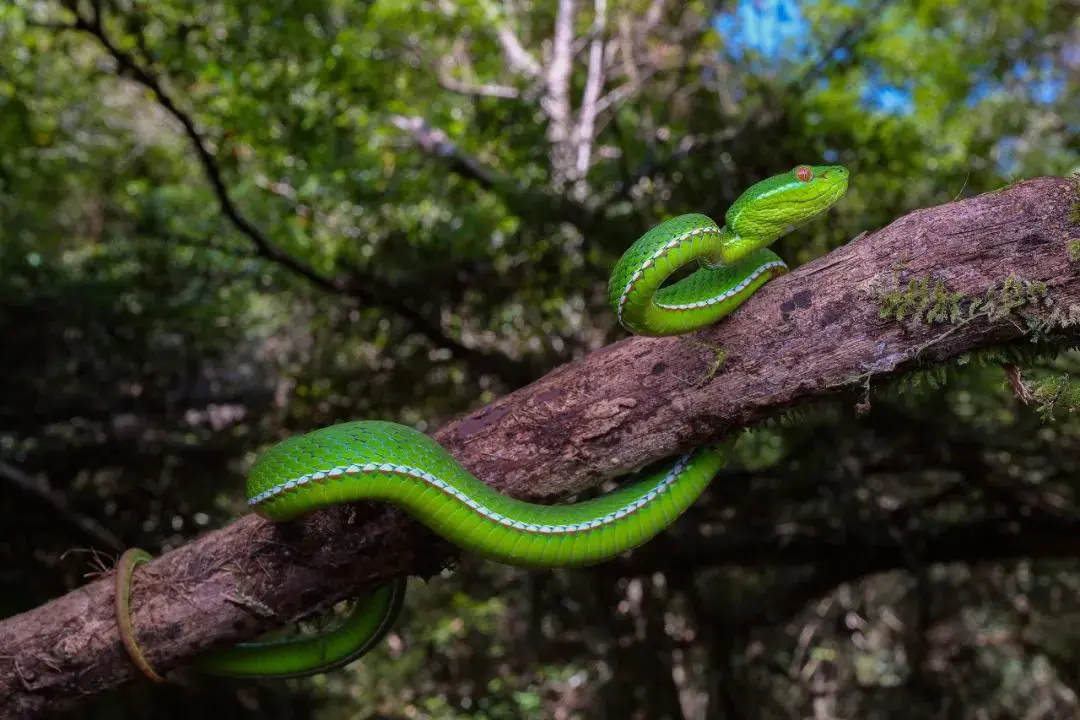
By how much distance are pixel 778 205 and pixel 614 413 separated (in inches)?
27.0

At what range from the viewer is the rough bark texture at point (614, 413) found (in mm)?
1790

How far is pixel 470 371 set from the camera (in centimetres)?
502

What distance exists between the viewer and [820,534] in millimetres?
5188

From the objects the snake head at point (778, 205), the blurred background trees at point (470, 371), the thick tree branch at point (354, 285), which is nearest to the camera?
the snake head at point (778, 205)

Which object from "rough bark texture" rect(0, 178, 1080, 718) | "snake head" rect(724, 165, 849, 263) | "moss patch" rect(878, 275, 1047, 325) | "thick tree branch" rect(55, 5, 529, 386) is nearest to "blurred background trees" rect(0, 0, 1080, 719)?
"thick tree branch" rect(55, 5, 529, 386)

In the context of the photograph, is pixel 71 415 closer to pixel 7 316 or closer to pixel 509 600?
pixel 7 316

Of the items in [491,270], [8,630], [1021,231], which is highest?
[491,270]

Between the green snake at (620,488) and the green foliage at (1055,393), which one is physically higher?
the green snake at (620,488)

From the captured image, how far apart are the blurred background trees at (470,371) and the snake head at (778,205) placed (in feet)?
7.28

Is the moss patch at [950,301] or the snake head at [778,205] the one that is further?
the snake head at [778,205]

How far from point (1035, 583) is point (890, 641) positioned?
1.48 metres

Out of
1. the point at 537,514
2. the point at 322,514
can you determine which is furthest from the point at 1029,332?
the point at 322,514

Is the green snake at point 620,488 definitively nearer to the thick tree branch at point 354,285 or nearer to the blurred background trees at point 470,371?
the blurred background trees at point 470,371

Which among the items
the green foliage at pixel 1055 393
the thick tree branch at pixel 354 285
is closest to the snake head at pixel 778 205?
the green foliage at pixel 1055 393
